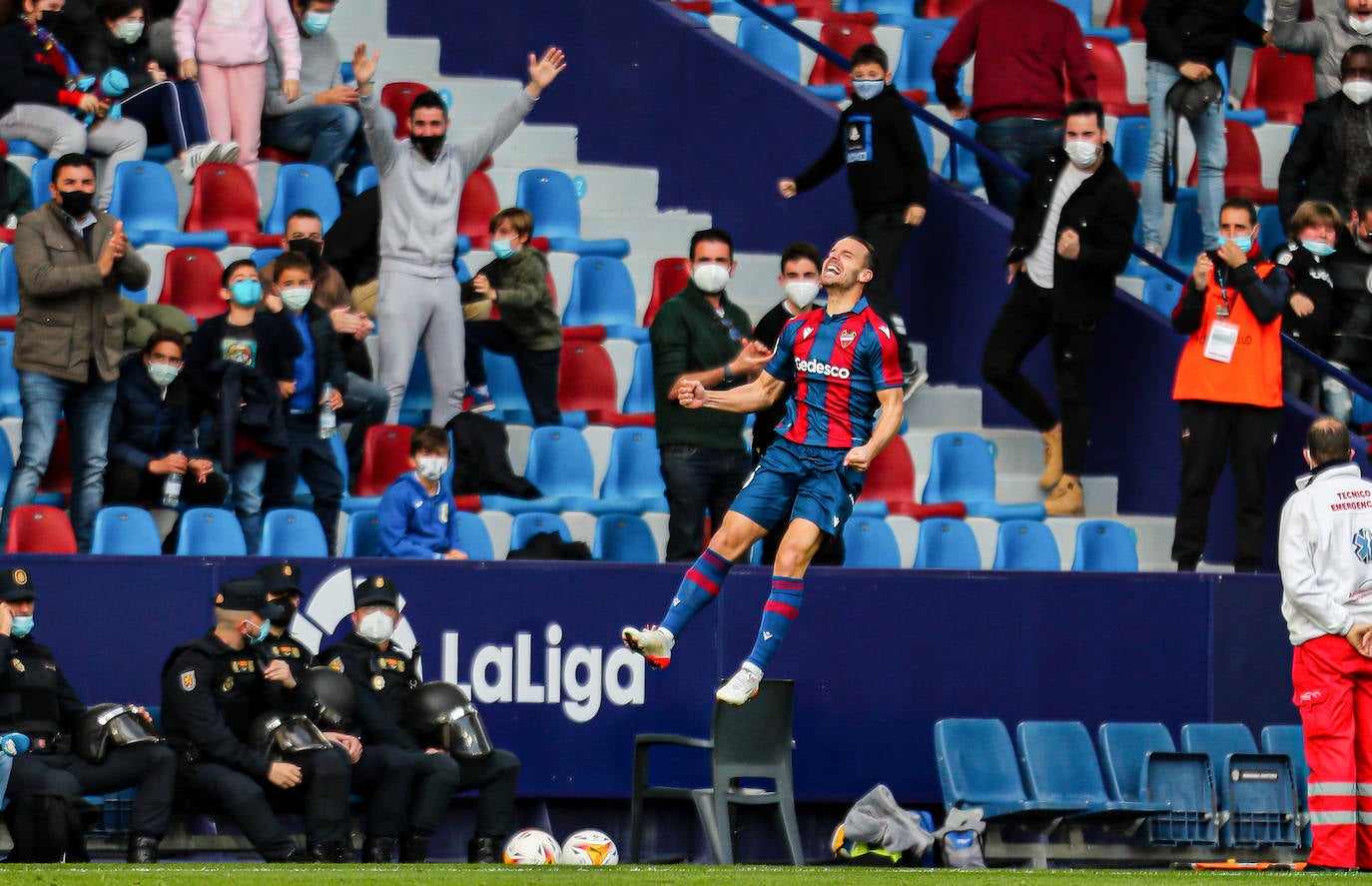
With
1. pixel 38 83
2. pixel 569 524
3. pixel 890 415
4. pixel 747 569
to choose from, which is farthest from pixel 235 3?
pixel 890 415

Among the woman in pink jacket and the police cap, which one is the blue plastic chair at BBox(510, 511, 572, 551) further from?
the woman in pink jacket

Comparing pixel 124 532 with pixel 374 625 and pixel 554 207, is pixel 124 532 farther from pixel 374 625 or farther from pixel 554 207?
pixel 554 207

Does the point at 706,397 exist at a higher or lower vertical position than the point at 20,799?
higher

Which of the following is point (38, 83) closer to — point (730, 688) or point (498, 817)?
point (498, 817)

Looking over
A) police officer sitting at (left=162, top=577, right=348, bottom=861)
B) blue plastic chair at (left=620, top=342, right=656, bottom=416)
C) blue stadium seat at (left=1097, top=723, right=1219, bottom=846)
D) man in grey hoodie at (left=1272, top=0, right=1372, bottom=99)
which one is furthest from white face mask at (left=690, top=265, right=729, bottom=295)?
man in grey hoodie at (left=1272, top=0, right=1372, bottom=99)

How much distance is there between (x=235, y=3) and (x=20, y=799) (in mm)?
5859

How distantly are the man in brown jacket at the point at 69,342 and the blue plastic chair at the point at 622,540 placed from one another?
2.67 m

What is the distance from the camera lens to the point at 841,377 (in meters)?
10.4

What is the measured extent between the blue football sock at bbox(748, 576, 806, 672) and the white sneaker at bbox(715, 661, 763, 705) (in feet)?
0.18

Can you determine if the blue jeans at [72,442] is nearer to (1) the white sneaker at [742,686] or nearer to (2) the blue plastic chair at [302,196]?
(2) the blue plastic chair at [302,196]

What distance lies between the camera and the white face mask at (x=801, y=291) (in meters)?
12.8

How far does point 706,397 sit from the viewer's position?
1041 cm

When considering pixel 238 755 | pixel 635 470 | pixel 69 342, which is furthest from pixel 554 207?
pixel 238 755

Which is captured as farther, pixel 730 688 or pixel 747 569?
pixel 747 569
